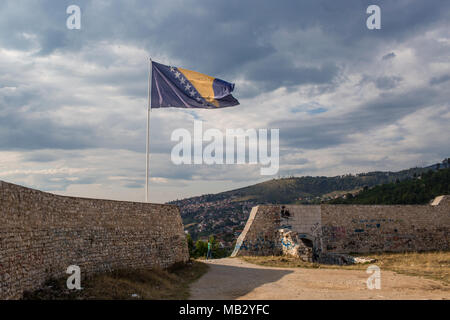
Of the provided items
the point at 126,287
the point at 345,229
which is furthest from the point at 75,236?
the point at 345,229

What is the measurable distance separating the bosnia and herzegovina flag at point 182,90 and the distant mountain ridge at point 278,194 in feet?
139

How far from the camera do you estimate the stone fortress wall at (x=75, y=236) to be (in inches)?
322

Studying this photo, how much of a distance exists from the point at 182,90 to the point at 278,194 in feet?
212

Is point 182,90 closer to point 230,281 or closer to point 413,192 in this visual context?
point 230,281

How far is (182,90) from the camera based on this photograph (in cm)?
1638

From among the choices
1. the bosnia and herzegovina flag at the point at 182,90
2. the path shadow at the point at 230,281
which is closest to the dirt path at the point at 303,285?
the path shadow at the point at 230,281

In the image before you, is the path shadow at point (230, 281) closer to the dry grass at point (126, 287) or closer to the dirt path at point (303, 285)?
the dirt path at point (303, 285)

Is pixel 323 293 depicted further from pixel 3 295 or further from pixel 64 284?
pixel 3 295

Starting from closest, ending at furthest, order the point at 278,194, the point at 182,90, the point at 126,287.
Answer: the point at 126,287 < the point at 182,90 < the point at 278,194

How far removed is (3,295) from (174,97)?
10.6 m

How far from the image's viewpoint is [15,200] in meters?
8.52
